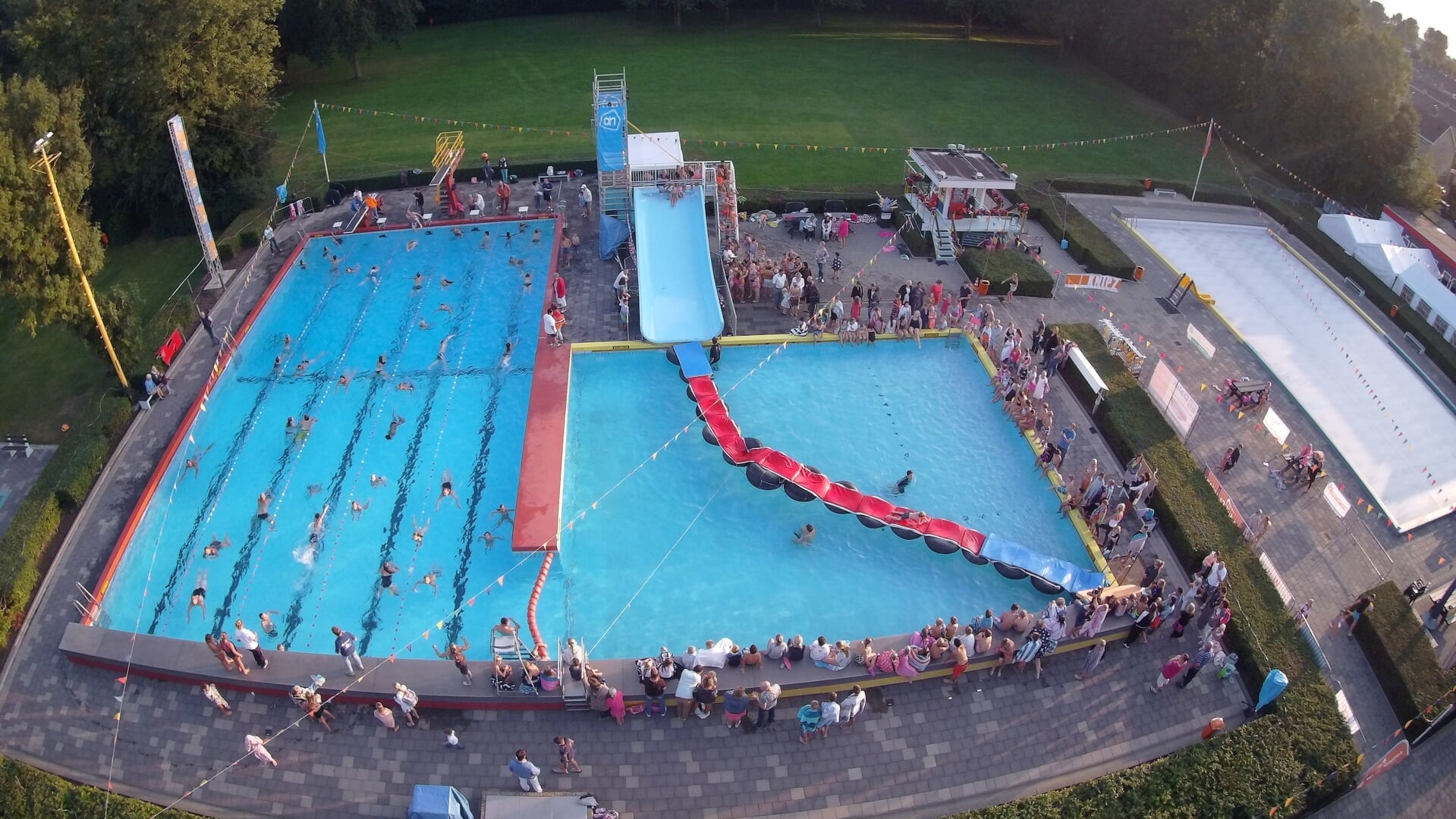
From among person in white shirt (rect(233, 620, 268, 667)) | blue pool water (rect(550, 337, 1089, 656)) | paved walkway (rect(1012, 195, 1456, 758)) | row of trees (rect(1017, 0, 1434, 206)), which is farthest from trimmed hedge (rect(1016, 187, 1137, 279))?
person in white shirt (rect(233, 620, 268, 667))

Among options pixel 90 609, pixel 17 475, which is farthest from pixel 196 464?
pixel 90 609

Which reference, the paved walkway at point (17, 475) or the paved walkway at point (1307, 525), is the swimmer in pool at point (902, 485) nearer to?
the paved walkway at point (1307, 525)

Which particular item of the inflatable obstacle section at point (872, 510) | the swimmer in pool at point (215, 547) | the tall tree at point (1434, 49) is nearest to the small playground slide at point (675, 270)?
the inflatable obstacle section at point (872, 510)

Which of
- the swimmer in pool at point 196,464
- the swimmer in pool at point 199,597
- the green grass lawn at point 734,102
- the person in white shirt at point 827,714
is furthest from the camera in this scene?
the green grass lawn at point 734,102

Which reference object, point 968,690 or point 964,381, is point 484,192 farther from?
point 968,690

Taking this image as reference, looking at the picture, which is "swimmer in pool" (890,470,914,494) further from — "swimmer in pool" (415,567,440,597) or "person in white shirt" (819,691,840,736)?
"swimmer in pool" (415,567,440,597)

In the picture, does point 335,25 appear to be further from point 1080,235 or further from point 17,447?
point 1080,235
